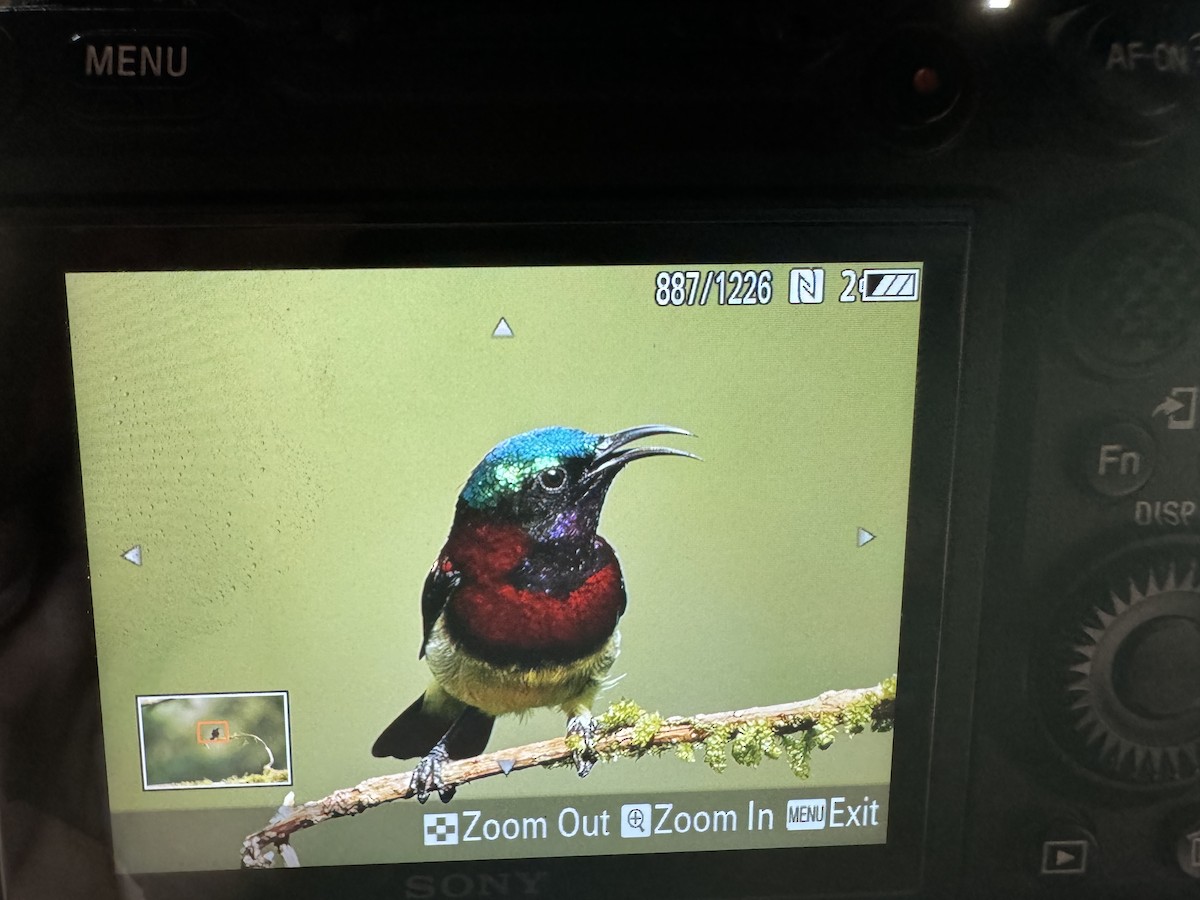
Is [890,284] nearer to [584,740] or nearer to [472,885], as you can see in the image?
[584,740]

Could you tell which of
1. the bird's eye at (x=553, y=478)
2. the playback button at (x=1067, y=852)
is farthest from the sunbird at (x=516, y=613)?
the playback button at (x=1067, y=852)

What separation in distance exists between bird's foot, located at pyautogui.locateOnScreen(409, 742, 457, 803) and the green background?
0.06ft

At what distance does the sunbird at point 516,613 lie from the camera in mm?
528

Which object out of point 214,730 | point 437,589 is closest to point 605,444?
point 437,589

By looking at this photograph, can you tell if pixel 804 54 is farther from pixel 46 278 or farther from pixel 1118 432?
pixel 46 278

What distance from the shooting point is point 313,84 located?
1.57 ft

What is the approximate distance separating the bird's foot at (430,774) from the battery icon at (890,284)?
1.06 ft

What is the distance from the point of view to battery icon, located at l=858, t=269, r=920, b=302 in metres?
0.51

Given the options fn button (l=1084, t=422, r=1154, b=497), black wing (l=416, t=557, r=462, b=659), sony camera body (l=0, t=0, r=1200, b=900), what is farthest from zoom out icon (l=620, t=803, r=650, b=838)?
fn button (l=1084, t=422, r=1154, b=497)

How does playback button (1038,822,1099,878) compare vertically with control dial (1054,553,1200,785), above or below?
below

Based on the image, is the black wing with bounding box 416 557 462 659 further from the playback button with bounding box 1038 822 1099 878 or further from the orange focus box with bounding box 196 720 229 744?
the playback button with bounding box 1038 822 1099 878

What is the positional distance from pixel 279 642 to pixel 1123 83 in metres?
0.49

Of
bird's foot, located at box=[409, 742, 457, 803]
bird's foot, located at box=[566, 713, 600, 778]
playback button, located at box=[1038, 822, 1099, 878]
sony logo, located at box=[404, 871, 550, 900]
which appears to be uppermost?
bird's foot, located at box=[566, 713, 600, 778]

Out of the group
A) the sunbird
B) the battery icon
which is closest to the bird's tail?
the sunbird
